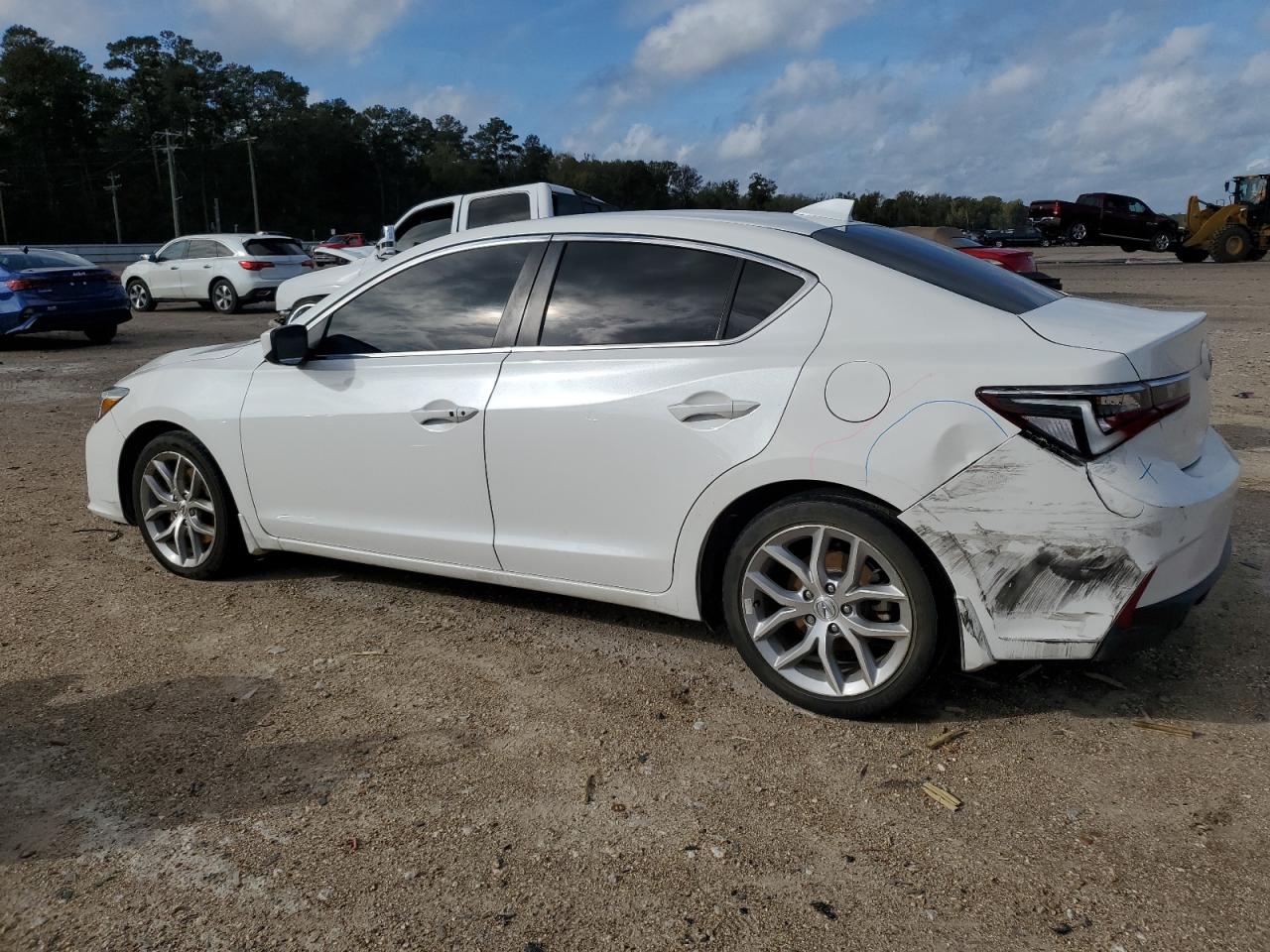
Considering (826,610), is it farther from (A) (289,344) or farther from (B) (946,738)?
(A) (289,344)

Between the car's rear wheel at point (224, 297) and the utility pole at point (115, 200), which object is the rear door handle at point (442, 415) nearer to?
the car's rear wheel at point (224, 297)

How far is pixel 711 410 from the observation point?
339cm

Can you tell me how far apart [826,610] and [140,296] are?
22242 mm

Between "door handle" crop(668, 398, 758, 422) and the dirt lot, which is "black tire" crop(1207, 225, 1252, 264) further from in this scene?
"door handle" crop(668, 398, 758, 422)

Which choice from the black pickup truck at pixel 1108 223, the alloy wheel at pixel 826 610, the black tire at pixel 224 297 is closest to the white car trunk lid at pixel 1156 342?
the alloy wheel at pixel 826 610

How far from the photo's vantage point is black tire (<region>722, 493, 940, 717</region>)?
3.12 m

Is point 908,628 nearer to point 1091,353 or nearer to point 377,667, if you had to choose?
point 1091,353

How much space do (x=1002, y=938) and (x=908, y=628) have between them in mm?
1015

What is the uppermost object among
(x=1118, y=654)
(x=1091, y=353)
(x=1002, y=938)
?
(x=1091, y=353)

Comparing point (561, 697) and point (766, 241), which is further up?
point (766, 241)

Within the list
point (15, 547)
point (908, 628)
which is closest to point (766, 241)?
point (908, 628)

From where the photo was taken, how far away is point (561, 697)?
359cm

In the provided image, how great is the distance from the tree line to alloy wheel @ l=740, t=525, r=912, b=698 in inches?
2911

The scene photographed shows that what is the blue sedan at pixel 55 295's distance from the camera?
14.1m
